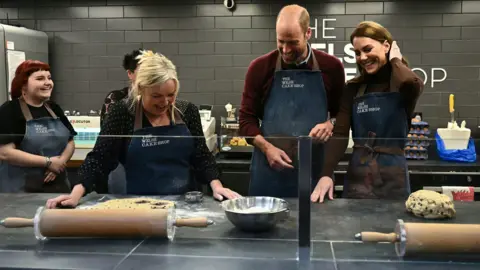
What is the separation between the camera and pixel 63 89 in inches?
192

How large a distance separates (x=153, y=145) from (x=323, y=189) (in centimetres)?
73

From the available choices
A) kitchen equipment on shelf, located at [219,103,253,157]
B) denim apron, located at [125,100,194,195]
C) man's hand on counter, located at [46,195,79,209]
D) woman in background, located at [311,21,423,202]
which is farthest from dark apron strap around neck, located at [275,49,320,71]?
man's hand on counter, located at [46,195,79,209]

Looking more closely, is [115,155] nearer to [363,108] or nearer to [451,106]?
[363,108]

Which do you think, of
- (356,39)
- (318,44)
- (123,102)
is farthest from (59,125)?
(318,44)

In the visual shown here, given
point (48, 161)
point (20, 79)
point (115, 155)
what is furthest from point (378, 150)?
point (20, 79)

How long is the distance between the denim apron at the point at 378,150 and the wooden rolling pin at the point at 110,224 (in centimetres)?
74

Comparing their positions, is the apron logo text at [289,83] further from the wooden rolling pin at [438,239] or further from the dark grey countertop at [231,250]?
the wooden rolling pin at [438,239]

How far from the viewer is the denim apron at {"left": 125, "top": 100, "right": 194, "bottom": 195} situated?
210 centimetres

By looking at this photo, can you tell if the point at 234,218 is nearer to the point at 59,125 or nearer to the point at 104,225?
the point at 104,225

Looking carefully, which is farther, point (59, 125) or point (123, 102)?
point (59, 125)

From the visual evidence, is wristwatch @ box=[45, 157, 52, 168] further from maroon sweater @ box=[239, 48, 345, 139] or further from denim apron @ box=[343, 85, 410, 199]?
denim apron @ box=[343, 85, 410, 199]

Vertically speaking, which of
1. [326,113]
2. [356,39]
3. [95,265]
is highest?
[356,39]

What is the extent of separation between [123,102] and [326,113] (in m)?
1.04

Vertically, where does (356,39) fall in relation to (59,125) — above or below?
above
